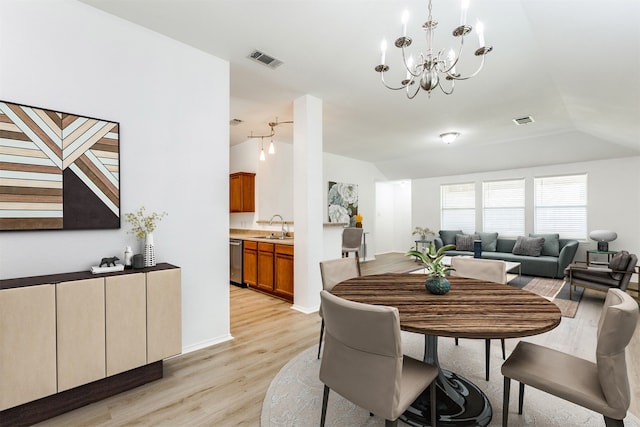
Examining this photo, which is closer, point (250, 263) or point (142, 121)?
point (142, 121)

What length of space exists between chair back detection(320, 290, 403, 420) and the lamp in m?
6.76

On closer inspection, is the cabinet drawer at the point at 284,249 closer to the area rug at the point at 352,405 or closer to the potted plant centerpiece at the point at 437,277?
the area rug at the point at 352,405

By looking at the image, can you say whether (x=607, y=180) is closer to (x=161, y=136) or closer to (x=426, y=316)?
(x=426, y=316)

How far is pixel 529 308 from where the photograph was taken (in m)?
1.70

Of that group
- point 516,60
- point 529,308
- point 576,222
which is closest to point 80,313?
point 529,308

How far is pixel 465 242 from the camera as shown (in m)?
7.50

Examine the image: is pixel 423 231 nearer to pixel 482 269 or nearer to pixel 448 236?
pixel 448 236

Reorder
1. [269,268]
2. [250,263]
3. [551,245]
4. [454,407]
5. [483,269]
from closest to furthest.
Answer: [454,407] < [483,269] < [269,268] < [250,263] < [551,245]

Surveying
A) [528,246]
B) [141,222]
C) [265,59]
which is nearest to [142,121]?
[141,222]

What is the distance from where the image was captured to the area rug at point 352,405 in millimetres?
1844

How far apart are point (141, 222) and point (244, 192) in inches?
158

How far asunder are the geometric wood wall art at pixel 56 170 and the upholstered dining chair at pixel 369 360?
1.96 m

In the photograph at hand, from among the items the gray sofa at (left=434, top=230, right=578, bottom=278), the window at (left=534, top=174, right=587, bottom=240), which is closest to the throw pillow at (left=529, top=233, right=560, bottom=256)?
the gray sofa at (left=434, top=230, right=578, bottom=278)

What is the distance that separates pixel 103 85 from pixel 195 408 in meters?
2.50
